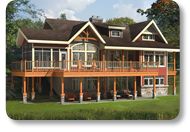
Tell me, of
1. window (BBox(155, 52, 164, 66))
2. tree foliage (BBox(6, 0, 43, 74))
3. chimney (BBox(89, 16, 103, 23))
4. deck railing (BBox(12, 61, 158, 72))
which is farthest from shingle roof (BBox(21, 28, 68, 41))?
window (BBox(155, 52, 164, 66))

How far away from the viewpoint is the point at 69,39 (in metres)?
14.0

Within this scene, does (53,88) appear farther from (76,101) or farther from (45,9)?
(45,9)

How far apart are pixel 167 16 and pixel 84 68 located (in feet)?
10.5

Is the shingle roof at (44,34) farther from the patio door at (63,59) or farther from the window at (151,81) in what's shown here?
the window at (151,81)

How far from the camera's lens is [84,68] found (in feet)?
45.9

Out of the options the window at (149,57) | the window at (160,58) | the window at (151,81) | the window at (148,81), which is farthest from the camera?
the window at (148,81)

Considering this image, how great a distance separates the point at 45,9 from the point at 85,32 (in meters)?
2.15

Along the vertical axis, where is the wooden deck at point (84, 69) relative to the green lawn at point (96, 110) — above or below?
above

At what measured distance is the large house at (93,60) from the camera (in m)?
13.3

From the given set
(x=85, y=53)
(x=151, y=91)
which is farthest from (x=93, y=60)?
(x=151, y=91)

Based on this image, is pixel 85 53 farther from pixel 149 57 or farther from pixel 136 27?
pixel 149 57

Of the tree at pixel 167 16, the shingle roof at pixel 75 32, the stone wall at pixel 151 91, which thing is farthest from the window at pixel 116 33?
the stone wall at pixel 151 91

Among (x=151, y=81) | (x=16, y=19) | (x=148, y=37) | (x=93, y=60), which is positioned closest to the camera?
(x=16, y=19)

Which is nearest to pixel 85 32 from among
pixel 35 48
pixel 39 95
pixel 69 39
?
pixel 69 39
